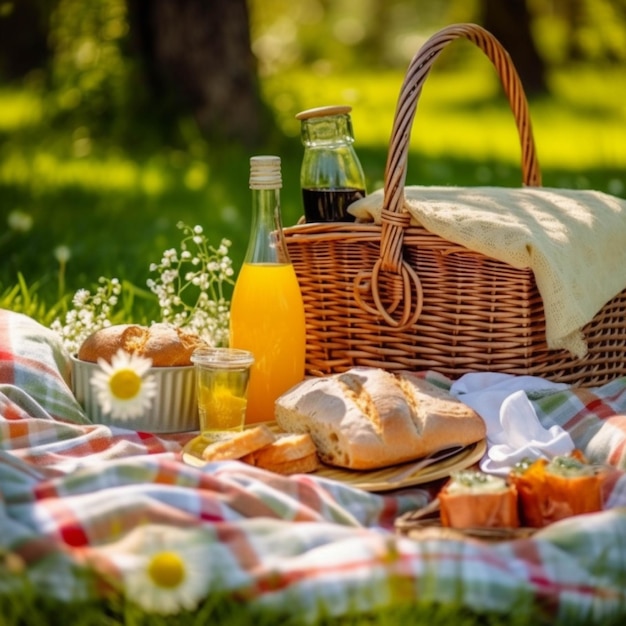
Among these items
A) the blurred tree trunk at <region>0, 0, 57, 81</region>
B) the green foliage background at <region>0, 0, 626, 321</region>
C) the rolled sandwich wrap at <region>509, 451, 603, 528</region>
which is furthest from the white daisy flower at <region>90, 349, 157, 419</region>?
the blurred tree trunk at <region>0, 0, 57, 81</region>

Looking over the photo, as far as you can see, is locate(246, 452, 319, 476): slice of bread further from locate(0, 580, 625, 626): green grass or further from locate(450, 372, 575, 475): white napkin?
locate(0, 580, 625, 626): green grass

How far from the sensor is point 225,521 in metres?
1.72

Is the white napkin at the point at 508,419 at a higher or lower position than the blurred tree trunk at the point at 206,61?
lower

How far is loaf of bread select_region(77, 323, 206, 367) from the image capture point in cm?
229

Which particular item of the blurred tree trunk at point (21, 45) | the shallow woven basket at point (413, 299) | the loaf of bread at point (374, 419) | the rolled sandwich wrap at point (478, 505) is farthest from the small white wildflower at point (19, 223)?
the blurred tree trunk at point (21, 45)

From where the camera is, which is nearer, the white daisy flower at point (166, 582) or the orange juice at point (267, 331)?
the white daisy flower at point (166, 582)

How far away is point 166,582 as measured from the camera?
1481 mm

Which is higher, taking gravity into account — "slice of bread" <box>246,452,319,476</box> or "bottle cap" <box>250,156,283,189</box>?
"bottle cap" <box>250,156,283,189</box>

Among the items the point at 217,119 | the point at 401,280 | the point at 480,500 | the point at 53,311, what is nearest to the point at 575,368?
the point at 401,280

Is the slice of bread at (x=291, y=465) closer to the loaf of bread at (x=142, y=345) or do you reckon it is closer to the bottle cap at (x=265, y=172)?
the loaf of bread at (x=142, y=345)

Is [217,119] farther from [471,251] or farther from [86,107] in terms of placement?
[471,251]

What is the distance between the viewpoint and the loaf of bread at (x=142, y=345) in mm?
2291

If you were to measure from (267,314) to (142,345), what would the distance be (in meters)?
0.27

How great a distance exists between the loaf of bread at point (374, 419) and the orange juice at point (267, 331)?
21cm
